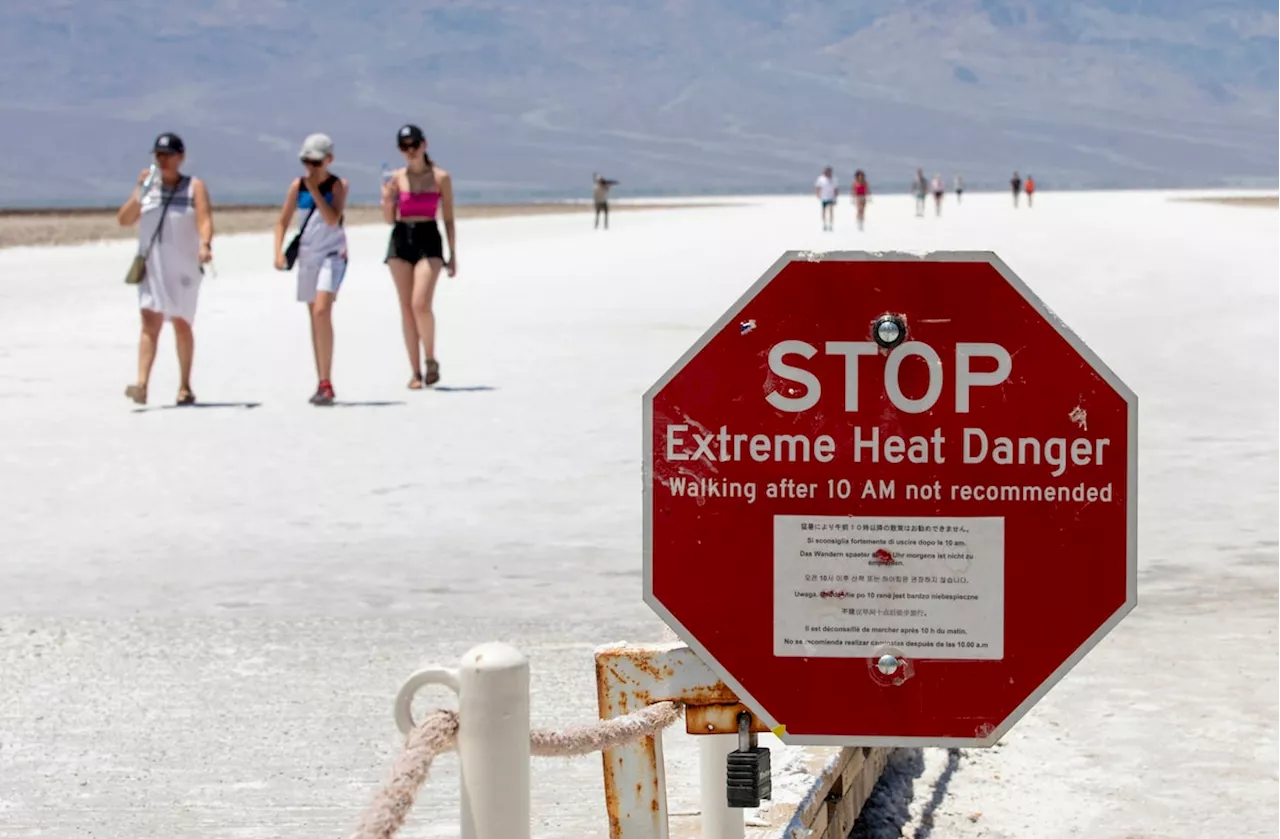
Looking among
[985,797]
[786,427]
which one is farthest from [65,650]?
[786,427]

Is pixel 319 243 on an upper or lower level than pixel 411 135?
lower

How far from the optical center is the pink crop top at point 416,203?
13.9 meters

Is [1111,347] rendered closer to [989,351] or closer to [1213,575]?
[1213,575]

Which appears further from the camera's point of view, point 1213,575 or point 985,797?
point 1213,575

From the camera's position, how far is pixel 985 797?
537 centimetres

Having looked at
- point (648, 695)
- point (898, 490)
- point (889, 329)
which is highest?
point (889, 329)

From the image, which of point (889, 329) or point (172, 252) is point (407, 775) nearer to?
point (889, 329)

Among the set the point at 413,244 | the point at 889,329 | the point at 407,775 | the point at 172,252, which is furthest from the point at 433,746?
the point at 413,244

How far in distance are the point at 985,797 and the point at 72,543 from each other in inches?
188

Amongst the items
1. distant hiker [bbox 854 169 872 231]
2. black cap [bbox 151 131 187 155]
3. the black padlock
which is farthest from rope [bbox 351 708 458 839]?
distant hiker [bbox 854 169 872 231]

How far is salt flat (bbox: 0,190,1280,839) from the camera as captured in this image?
211 inches

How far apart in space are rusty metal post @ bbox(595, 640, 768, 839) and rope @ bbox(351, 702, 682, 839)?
6 centimetres

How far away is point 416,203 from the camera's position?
549 inches

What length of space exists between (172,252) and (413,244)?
1586mm
